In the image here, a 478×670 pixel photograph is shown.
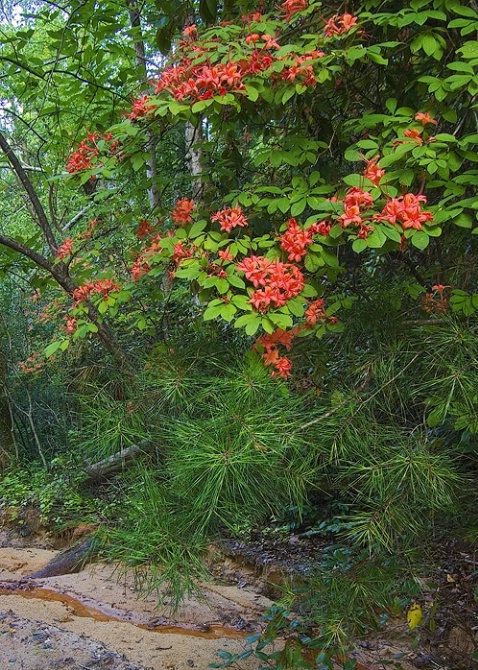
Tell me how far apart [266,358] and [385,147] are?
679 millimetres

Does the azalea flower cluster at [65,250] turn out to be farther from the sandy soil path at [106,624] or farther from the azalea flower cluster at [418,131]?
the azalea flower cluster at [418,131]

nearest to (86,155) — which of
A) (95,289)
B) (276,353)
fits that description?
(95,289)

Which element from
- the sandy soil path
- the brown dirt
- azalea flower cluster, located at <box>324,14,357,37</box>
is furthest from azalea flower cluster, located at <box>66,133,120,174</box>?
the sandy soil path

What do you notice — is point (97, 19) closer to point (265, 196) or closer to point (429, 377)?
point (265, 196)

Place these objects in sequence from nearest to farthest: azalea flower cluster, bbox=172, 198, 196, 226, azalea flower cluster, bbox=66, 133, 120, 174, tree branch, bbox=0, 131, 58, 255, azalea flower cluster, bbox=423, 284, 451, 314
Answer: azalea flower cluster, bbox=423, 284, 451, 314, azalea flower cluster, bbox=172, 198, 196, 226, azalea flower cluster, bbox=66, 133, 120, 174, tree branch, bbox=0, 131, 58, 255

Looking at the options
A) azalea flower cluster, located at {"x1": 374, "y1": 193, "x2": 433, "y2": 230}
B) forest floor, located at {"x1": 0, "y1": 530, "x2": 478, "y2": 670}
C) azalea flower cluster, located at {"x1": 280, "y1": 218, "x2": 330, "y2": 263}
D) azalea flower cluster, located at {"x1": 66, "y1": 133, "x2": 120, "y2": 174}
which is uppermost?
azalea flower cluster, located at {"x1": 66, "y1": 133, "x2": 120, "y2": 174}

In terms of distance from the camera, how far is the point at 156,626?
3523 mm

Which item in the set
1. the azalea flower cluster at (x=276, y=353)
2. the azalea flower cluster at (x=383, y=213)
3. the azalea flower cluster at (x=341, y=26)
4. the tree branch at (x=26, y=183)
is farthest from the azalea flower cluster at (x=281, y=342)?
the tree branch at (x=26, y=183)

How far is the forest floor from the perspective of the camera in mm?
2818

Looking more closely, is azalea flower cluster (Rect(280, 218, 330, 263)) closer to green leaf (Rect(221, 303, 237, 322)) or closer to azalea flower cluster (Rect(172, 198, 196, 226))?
green leaf (Rect(221, 303, 237, 322))

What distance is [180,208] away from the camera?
2.10 meters

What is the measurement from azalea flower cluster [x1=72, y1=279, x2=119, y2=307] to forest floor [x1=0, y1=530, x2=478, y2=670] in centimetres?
123

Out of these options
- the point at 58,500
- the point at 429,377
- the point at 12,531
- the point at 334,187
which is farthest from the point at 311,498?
the point at 334,187

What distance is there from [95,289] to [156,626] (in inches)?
83.9
